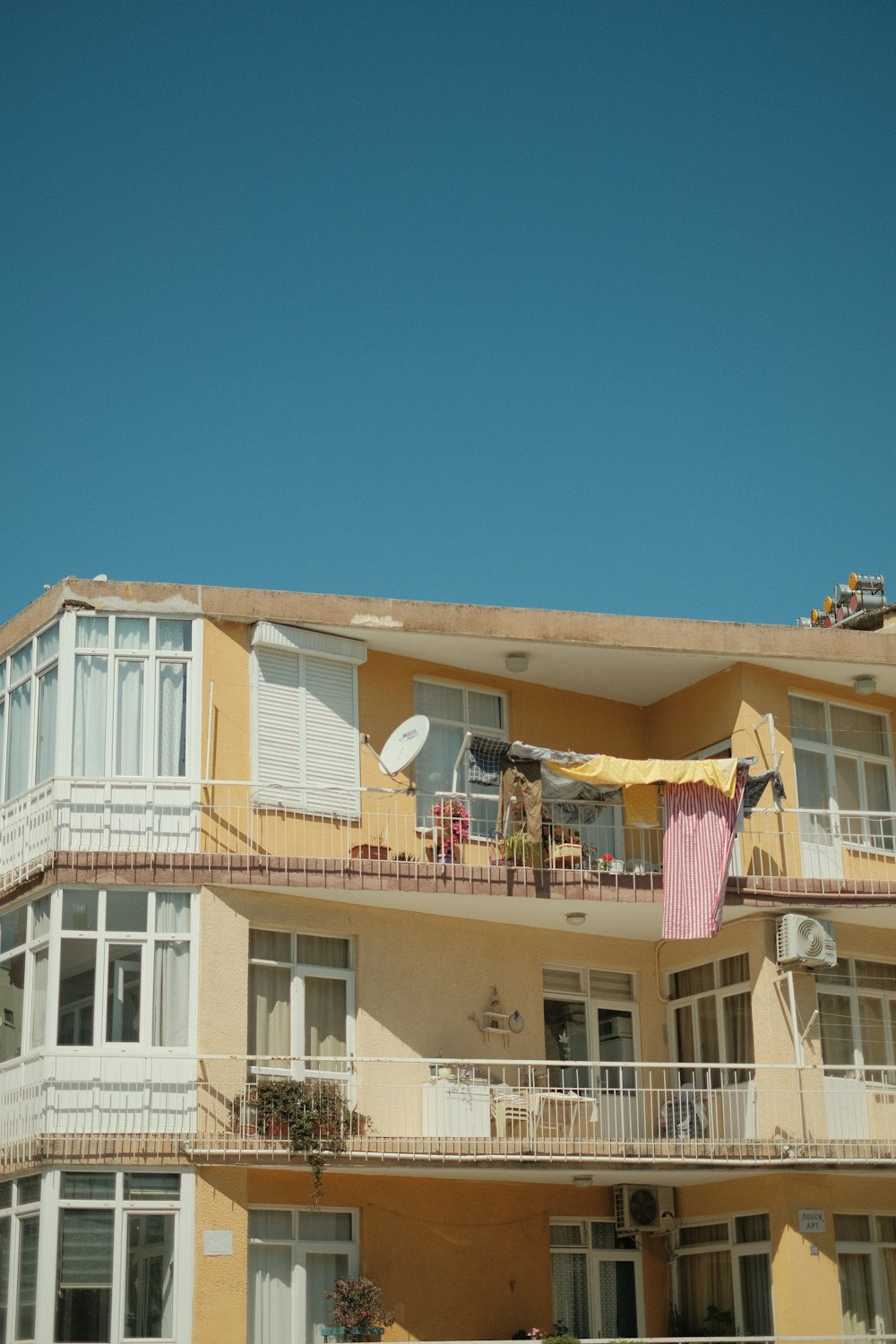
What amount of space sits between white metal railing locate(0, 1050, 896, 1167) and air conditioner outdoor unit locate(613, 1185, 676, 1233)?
1.03 m

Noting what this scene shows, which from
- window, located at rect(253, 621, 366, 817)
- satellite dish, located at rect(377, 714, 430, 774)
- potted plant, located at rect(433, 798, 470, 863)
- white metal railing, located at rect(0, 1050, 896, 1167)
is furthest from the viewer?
potted plant, located at rect(433, 798, 470, 863)

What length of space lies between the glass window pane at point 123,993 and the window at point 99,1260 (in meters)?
1.60

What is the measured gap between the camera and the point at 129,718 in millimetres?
22109

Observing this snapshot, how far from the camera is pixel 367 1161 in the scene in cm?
2064

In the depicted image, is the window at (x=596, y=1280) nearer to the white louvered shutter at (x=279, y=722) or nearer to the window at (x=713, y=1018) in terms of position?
the window at (x=713, y=1018)

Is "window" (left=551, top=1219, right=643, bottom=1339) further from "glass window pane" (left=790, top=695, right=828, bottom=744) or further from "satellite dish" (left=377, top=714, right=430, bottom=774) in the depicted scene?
"glass window pane" (left=790, top=695, right=828, bottom=744)

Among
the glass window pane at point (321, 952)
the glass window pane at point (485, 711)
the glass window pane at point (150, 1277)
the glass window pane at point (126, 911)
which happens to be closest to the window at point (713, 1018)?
the glass window pane at point (485, 711)

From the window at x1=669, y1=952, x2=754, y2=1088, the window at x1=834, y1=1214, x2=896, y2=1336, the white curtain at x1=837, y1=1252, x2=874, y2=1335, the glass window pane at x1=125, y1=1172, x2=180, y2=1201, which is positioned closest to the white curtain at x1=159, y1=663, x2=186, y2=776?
the glass window pane at x1=125, y1=1172, x2=180, y2=1201

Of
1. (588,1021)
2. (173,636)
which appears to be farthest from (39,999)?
(588,1021)

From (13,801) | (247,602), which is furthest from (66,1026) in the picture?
(247,602)

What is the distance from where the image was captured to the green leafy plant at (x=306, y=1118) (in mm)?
20234

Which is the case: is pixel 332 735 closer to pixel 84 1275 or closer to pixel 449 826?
pixel 449 826

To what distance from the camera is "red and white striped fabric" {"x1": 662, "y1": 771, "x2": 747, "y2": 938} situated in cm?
2262

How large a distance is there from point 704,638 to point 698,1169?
7.02m
